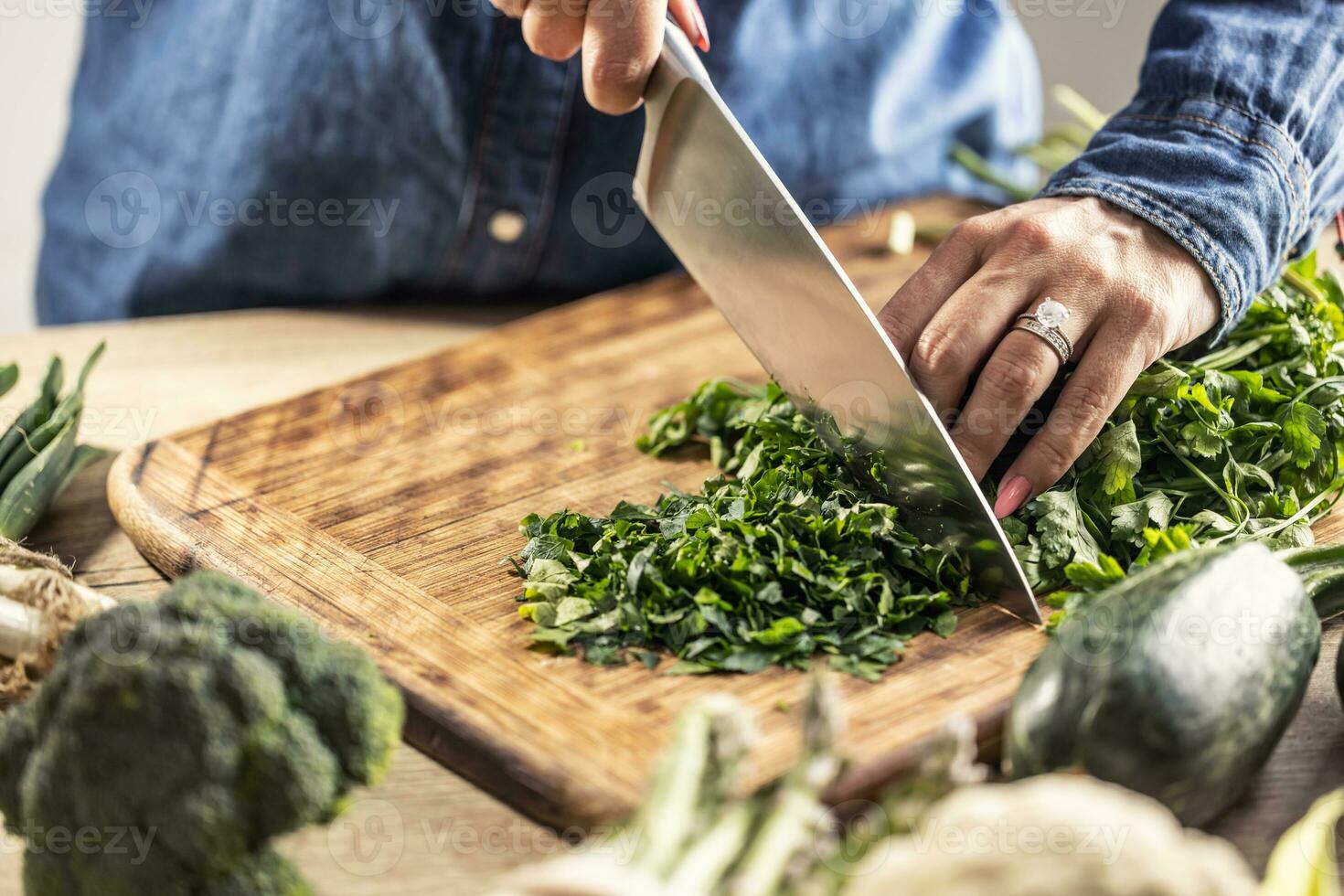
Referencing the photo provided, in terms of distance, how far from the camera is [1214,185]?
5.59 feet

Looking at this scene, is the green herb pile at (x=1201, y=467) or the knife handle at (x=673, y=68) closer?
the green herb pile at (x=1201, y=467)

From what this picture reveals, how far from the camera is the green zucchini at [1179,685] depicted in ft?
3.64

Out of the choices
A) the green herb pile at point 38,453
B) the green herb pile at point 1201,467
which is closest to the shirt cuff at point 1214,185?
the green herb pile at point 1201,467

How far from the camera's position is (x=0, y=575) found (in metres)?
1.47

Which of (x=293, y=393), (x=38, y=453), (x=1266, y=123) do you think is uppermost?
(x=1266, y=123)

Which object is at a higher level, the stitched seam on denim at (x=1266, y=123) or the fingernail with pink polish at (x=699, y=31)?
the fingernail with pink polish at (x=699, y=31)

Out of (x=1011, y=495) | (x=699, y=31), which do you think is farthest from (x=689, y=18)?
(x=1011, y=495)

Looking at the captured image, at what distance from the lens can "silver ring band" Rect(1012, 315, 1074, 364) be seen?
1598 millimetres

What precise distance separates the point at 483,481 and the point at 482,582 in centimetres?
32

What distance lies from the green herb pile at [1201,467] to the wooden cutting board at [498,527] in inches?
7.2

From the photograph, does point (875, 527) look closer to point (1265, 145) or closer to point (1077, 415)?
point (1077, 415)

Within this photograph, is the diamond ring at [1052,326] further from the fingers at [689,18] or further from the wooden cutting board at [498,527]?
the fingers at [689,18]

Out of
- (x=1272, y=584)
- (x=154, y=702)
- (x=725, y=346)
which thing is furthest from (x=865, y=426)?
(x=154, y=702)

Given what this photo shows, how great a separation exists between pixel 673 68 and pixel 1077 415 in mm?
762
